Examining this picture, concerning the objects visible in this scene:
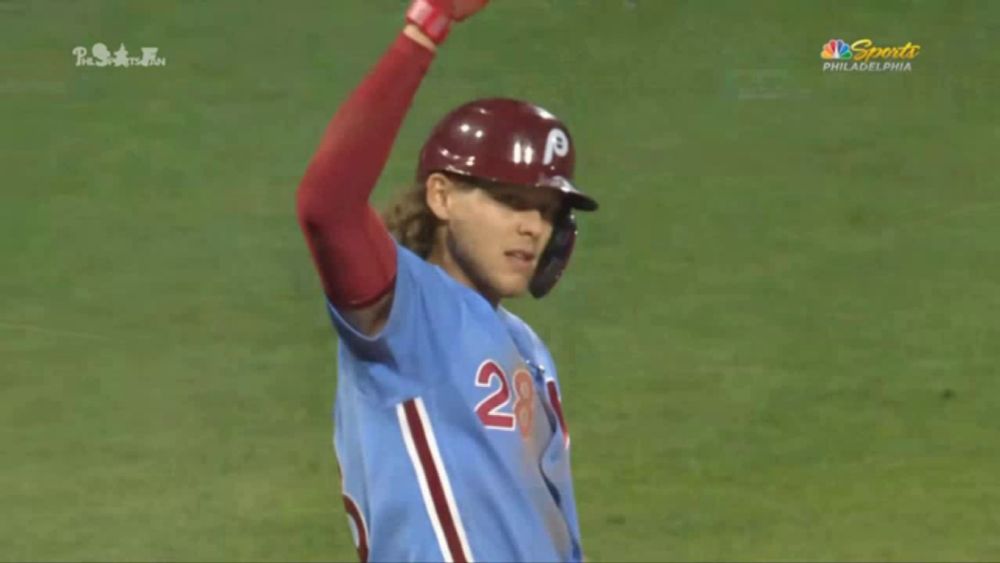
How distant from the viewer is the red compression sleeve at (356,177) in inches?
78.7

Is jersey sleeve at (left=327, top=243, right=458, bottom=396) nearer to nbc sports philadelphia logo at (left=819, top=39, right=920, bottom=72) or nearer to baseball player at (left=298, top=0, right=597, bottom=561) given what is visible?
baseball player at (left=298, top=0, right=597, bottom=561)

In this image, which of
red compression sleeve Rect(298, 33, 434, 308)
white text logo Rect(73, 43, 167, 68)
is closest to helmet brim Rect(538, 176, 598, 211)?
red compression sleeve Rect(298, 33, 434, 308)

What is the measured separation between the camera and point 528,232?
234cm

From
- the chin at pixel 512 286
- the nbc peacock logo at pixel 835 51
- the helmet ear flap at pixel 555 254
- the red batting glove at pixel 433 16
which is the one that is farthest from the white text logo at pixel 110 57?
the red batting glove at pixel 433 16

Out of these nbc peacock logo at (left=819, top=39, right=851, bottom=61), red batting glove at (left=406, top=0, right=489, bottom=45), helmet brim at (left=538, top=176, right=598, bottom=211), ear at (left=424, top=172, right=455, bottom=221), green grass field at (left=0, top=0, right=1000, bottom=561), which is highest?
nbc peacock logo at (left=819, top=39, right=851, bottom=61)

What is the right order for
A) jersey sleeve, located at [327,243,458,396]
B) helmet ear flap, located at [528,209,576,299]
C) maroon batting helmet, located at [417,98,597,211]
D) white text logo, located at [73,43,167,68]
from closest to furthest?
jersey sleeve, located at [327,243,458,396]
maroon batting helmet, located at [417,98,597,211]
helmet ear flap, located at [528,209,576,299]
white text logo, located at [73,43,167,68]

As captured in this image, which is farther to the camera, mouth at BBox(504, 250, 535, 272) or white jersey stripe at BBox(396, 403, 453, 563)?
mouth at BBox(504, 250, 535, 272)

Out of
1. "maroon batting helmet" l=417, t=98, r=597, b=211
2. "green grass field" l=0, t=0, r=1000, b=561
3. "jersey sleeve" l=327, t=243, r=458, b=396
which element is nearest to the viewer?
"jersey sleeve" l=327, t=243, r=458, b=396

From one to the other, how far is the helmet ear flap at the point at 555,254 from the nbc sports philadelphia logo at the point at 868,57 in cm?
349

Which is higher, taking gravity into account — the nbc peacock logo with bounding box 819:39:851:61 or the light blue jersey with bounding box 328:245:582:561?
the nbc peacock logo with bounding box 819:39:851:61

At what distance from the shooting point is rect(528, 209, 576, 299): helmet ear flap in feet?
8.11

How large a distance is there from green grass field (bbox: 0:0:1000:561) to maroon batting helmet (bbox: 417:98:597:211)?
7.66ft

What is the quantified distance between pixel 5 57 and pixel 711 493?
2.86 m

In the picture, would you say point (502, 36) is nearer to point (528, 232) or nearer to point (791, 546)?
point (791, 546)
